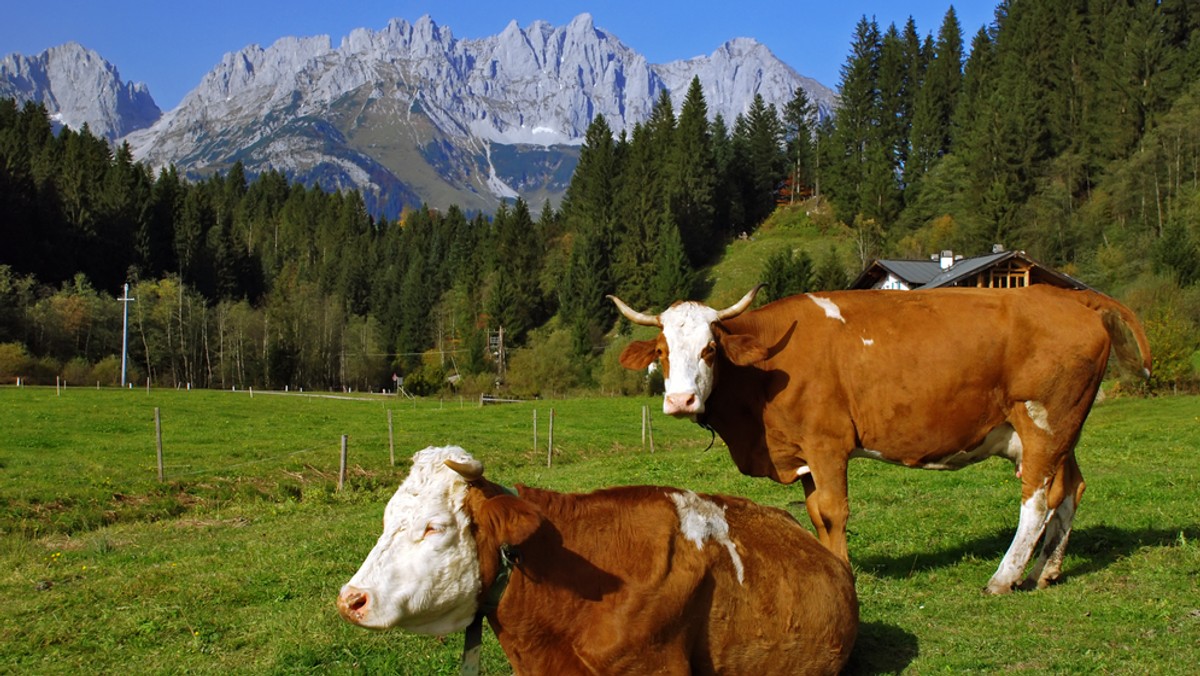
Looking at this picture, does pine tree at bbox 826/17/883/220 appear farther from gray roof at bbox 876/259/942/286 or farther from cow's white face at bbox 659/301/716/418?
cow's white face at bbox 659/301/716/418

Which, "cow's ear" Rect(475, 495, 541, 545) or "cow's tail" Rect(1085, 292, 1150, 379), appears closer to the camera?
"cow's ear" Rect(475, 495, 541, 545)

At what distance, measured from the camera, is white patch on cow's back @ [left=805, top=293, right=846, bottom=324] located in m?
9.35

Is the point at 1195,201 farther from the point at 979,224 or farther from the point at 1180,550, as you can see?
the point at 1180,550

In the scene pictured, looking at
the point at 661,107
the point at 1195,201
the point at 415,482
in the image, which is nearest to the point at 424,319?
the point at 661,107

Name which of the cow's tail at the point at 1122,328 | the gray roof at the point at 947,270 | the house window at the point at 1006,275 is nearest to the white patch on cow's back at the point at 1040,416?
the cow's tail at the point at 1122,328

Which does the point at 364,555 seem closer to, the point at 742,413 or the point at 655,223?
the point at 742,413

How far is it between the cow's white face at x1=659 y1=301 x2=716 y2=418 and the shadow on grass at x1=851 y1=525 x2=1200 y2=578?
2.70 m

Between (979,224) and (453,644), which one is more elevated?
(979,224)

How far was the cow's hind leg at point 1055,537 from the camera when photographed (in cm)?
901

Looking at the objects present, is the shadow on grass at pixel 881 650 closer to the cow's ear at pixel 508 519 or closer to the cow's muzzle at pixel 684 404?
the cow's muzzle at pixel 684 404

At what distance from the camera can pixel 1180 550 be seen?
384 inches

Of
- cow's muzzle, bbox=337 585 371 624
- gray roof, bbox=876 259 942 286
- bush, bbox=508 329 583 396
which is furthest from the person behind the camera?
bush, bbox=508 329 583 396

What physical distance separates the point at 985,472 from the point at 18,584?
15.1m

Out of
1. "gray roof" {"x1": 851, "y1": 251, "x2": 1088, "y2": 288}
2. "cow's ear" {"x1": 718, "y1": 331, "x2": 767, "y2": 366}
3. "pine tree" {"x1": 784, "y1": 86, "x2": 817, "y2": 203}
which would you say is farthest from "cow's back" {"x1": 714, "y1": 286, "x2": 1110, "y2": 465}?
"pine tree" {"x1": 784, "y1": 86, "x2": 817, "y2": 203}
